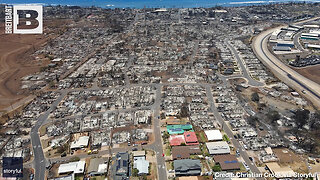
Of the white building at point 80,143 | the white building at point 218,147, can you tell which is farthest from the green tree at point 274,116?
the white building at point 80,143

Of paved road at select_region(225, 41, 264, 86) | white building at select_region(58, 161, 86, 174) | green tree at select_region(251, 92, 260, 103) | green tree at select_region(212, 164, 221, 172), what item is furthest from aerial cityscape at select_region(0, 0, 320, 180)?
green tree at select_region(212, 164, 221, 172)

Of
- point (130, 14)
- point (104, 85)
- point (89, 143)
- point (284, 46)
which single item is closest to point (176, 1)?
point (130, 14)

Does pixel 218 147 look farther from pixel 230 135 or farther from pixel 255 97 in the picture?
pixel 255 97

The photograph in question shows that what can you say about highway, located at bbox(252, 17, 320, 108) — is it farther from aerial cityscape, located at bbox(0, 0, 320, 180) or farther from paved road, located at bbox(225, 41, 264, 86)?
paved road, located at bbox(225, 41, 264, 86)

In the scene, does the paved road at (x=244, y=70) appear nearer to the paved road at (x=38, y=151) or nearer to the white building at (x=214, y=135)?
the white building at (x=214, y=135)

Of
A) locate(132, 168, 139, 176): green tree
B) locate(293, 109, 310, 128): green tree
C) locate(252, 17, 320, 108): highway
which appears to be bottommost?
locate(132, 168, 139, 176): green tree

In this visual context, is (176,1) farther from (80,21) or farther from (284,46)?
(284,46)
